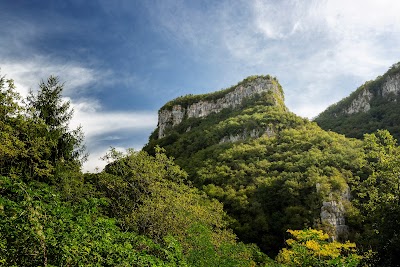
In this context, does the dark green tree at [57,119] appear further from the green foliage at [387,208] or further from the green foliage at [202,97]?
the green foliage at [202,97]

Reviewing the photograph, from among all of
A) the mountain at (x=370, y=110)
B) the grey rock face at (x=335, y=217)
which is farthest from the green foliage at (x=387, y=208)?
the mountain at (x=370, y=110)

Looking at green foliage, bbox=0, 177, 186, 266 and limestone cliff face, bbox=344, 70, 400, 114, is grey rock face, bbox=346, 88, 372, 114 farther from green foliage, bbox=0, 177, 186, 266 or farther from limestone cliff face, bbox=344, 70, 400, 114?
green foliage, bbox=0, 177, 186, 266

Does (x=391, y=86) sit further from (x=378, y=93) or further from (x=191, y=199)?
(x=191, y=199)

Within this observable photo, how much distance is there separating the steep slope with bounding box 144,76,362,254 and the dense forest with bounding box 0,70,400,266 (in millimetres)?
238

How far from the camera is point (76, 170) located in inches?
995

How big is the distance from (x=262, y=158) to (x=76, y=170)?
5129 centimetres

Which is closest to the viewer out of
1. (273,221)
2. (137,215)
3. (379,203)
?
(379,203)

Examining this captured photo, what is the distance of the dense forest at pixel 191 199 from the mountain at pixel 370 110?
2186 cm

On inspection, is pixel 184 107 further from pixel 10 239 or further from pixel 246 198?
pixel 10 239

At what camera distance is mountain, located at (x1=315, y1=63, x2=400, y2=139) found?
304ft

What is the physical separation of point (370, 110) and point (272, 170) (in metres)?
61.6

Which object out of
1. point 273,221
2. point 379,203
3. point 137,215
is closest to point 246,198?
point 273,221

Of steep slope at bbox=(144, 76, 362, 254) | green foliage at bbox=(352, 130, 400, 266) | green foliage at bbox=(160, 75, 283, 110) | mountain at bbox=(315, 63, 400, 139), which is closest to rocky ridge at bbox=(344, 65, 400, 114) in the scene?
mountain at bbox=(315, 63, 400, 139)

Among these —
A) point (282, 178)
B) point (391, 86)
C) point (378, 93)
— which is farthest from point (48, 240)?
point (378, 93)
